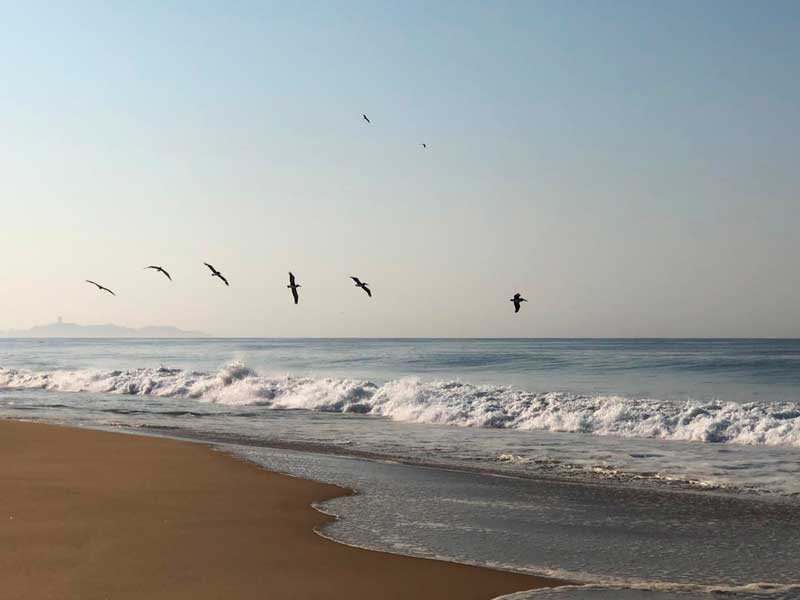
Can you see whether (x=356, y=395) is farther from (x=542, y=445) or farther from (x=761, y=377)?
(x=761, y=377)

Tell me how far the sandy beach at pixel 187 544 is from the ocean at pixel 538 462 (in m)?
0.55

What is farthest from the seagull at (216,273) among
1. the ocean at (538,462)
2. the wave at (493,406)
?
the wave at (493,406)

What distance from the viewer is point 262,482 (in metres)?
11.7

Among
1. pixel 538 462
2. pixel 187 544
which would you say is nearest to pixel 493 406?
pixel 538 462

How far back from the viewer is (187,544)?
7789 millimetres

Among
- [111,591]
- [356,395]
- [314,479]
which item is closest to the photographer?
[111,591]

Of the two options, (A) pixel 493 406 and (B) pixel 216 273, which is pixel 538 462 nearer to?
(B) pixel 216 273

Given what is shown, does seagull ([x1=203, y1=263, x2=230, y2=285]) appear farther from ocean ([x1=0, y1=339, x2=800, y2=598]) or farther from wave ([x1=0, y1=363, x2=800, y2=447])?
wave ([x1=0, y1=363, x2=800, y2=447])

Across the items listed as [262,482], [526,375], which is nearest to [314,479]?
[262,482]

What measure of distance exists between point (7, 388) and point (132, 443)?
2832cm

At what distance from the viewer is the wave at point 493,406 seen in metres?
19.8

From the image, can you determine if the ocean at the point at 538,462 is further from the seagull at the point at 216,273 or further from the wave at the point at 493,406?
the seagull at the point at 216,273

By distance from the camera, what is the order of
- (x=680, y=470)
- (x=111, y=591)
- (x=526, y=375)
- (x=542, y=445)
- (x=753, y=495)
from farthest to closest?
(x=526, y=375) → (x=542, y=445) → (x=680, y=470) → (x=753, y=495) → (x=111, y=591)

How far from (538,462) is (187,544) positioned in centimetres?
838
